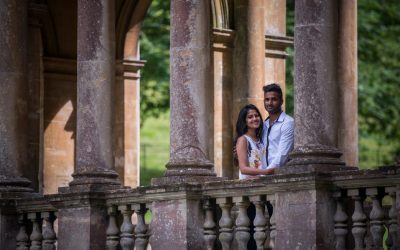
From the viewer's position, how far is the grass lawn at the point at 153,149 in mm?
52741

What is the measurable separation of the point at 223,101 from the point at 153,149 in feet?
93.5

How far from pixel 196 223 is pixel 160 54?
23652mm

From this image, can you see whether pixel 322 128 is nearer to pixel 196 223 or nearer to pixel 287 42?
pixel 196 223

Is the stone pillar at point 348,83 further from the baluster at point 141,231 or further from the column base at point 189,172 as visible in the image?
the baluster at point 141,231

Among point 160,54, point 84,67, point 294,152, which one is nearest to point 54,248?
point 84,67

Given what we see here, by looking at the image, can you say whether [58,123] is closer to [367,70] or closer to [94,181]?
[94,181]

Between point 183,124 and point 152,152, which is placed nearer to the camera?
point 183,124

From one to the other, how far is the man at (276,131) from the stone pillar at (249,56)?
659 cm

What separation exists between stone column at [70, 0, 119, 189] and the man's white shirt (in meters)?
3.52

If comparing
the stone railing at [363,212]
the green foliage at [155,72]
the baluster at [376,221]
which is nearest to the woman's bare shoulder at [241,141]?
the stone railing at [363,212]

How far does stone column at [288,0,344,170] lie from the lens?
2345 centimetres

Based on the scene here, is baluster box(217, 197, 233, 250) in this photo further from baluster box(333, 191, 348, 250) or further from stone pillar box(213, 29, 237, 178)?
stone pillar box(213, 29, 237, 178)

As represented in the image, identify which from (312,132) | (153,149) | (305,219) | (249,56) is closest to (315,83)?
(312,132)

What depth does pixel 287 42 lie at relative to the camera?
107ft
